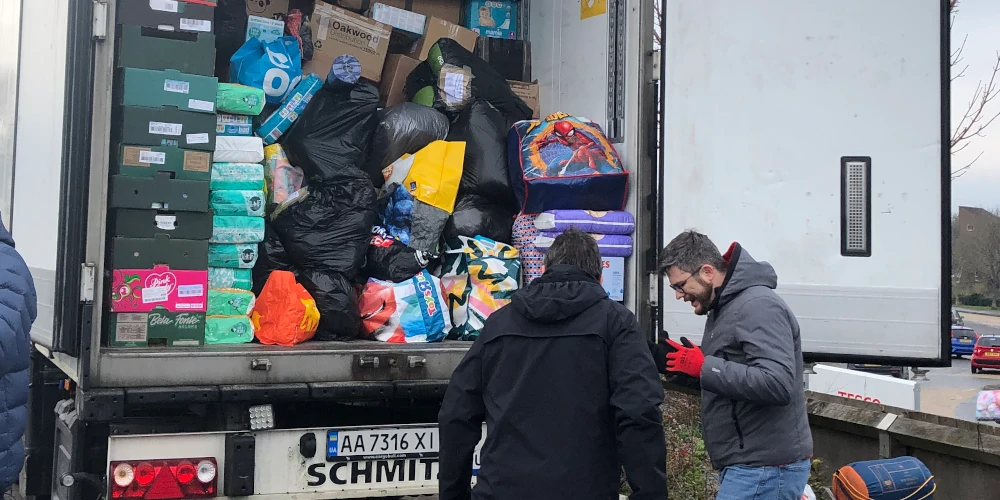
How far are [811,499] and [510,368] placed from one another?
1.26 meters

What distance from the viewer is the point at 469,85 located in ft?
15.7

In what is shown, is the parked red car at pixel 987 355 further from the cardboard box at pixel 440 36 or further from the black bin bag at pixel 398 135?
the black bin bag at pixel 398 135

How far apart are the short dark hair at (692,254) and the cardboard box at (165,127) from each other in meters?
1.79

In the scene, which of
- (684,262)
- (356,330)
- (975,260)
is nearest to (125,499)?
(356,330)

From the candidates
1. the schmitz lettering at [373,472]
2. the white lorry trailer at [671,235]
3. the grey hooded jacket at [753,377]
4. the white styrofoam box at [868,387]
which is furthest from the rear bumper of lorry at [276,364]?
the white styrofoam box at [868,387]

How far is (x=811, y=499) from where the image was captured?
311 cm

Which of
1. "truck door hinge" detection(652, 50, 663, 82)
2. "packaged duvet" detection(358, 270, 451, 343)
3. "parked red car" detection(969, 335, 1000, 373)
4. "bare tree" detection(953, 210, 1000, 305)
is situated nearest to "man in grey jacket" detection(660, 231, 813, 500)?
"truck door hinge" detection(652, 50, 663, 82)

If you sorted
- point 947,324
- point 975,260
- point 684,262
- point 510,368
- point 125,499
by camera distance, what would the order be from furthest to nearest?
point 975,260 < point 947,324 < point 125,499 < point 684,262 < point 510,368

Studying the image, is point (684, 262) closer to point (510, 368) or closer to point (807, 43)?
point (510, 368)

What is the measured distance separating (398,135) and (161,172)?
1382 millimetres

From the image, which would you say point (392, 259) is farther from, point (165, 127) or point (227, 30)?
point (227, 30)

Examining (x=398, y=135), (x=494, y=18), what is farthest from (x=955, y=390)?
(x=398, y=135)

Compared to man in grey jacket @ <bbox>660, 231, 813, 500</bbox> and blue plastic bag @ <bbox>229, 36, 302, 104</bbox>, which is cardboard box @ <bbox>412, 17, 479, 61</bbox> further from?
man in grey jacket @ <bbox>660, 231, 813, 500</bbox>

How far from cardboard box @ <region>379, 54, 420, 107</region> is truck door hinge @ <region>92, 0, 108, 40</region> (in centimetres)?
206
